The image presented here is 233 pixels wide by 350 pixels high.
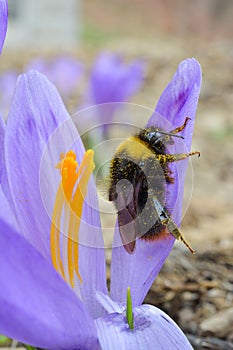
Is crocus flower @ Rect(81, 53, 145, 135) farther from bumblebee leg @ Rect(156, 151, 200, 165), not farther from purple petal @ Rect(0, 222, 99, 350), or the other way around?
purple petal @ Rect(0, 222, 99, 350)

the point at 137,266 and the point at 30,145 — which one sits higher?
the point at 30,145

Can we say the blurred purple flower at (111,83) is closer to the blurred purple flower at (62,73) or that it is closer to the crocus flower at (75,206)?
the blurred purple flower at (62,73)

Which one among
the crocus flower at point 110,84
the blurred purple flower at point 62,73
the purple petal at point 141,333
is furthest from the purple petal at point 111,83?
the purple petal at point 141,333

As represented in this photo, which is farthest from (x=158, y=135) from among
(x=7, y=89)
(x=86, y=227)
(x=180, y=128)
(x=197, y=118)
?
(x=197, y=118)

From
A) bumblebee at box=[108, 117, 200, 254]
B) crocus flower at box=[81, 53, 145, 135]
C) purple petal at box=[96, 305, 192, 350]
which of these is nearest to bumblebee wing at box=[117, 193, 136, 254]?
bumblebee at box=[108, 117, 200, 254]

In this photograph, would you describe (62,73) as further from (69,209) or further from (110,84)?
(69,209)
